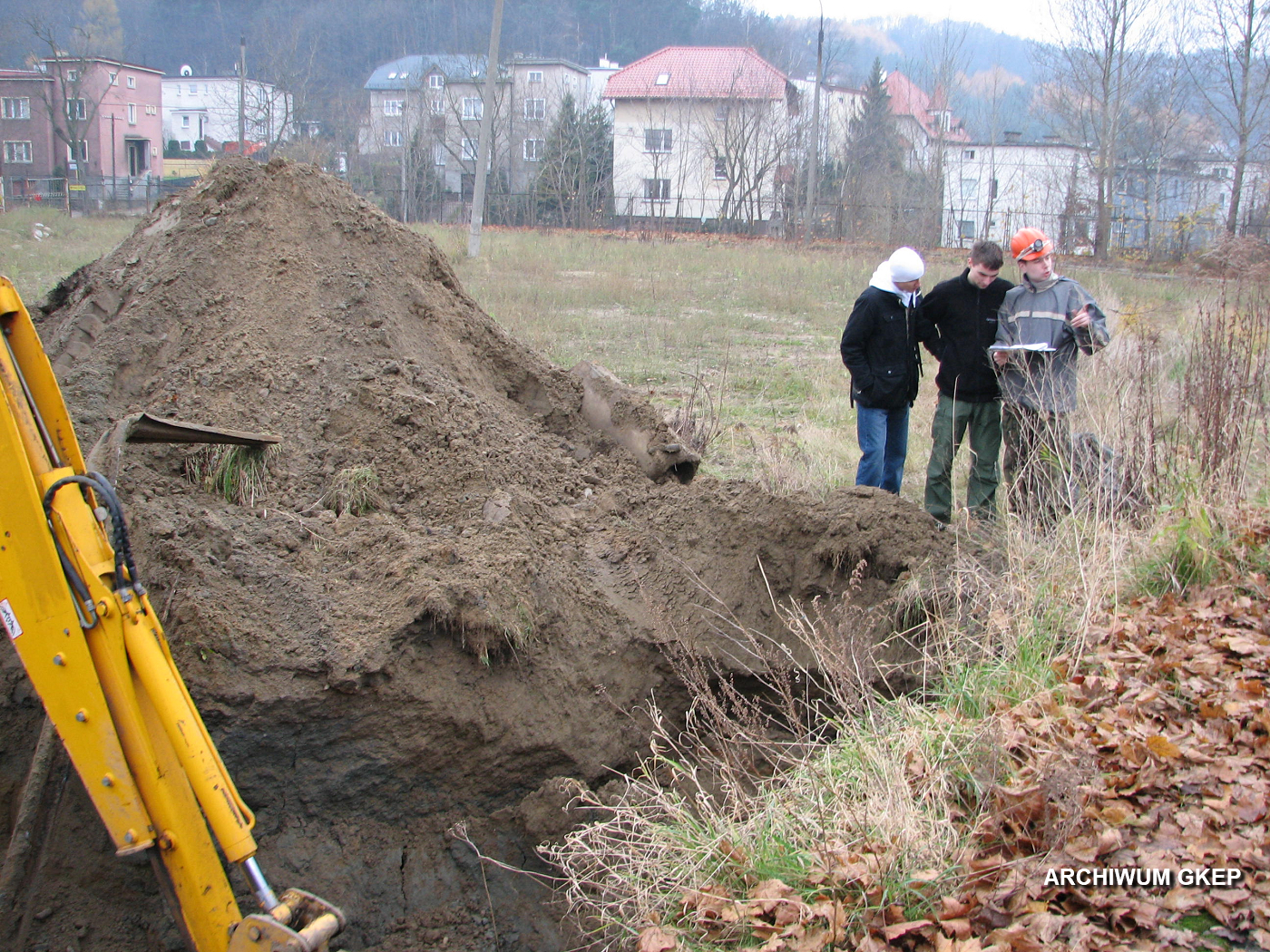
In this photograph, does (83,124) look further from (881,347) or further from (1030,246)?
(1030,246)

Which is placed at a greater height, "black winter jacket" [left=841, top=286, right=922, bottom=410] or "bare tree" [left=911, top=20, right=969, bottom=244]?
"bare tree" [left=911, top=20, right=969, bottom=244]

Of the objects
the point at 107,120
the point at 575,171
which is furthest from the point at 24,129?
the point at 575,171

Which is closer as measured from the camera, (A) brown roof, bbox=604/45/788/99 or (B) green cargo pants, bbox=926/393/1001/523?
(B) green cargo pants, bbox=926/393/1001/523

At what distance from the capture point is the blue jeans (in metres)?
5.93

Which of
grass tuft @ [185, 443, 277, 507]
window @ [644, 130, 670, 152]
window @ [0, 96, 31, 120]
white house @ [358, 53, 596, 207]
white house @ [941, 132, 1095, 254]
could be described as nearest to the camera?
grass tuft @ [185, 443, 277, 507]

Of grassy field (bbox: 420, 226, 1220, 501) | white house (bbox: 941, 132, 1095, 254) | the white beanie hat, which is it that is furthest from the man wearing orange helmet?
white house (bbox: 941, 132, 1095, 254)

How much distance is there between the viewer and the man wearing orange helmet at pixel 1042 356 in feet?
17.0

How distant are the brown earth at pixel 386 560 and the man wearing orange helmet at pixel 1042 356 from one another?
941 mm

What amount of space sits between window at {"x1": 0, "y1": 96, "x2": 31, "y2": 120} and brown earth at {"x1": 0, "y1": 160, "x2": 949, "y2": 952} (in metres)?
53.3

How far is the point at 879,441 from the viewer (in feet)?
19.5

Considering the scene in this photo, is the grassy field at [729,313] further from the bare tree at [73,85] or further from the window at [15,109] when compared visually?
the window at [15,109]

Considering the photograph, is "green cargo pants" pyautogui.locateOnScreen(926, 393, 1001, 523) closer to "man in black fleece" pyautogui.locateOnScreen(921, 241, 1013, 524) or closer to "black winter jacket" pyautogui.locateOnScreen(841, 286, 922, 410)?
"man in black fleece" pyautogui.locateOnScreen(921, 241, 1013, 524)

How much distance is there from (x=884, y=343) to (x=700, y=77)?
1797 inches

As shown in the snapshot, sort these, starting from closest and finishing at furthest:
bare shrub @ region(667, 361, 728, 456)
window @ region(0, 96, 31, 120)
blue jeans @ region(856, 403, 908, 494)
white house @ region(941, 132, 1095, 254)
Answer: blue jeans @ region(856, 403, 908, 494) → bare shrub @ region(667, 361, 728, 456) → white house @ region(941, 132, 1095, 254) → window @ region(0, 96, 31, 120)
